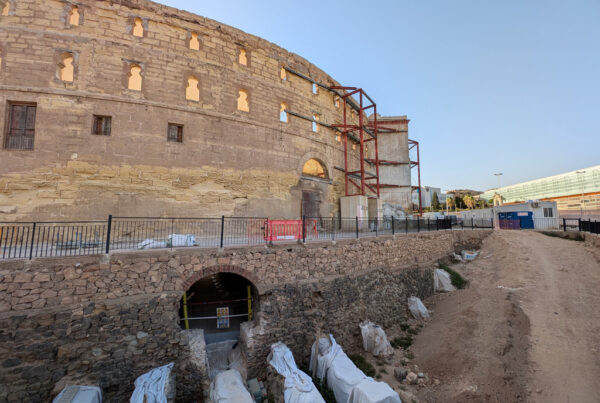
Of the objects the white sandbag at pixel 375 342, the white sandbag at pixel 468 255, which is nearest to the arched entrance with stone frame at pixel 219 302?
the white sandbag at pixel 375 342

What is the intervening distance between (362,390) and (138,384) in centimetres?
515

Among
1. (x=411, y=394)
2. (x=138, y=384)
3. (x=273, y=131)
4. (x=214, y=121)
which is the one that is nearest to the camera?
(x=138, y=384)

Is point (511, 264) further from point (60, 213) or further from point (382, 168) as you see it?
point (60, 213)

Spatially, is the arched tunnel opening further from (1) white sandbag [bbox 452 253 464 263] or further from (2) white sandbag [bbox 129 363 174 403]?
(1) white sandbag [bbox 452 253 464 263]

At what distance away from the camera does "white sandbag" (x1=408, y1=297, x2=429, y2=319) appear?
38.1 feet

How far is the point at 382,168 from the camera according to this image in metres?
24.8

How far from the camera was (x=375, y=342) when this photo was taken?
29.8 ft

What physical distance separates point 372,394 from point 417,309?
726 cm

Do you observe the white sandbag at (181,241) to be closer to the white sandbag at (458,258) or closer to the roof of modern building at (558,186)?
the white sandbag at (458,258)

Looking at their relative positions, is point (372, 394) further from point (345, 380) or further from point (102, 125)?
point (102, 125)

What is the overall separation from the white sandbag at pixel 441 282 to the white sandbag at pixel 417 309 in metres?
2.74

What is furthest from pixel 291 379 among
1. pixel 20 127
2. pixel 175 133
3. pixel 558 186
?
pixel 558 186

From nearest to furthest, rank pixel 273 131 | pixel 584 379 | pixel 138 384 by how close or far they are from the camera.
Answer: pixel 138 384 < pixel 584 379 < pixel 273 131

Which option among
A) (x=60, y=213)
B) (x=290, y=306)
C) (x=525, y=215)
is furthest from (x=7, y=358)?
(x=525, y=215)
